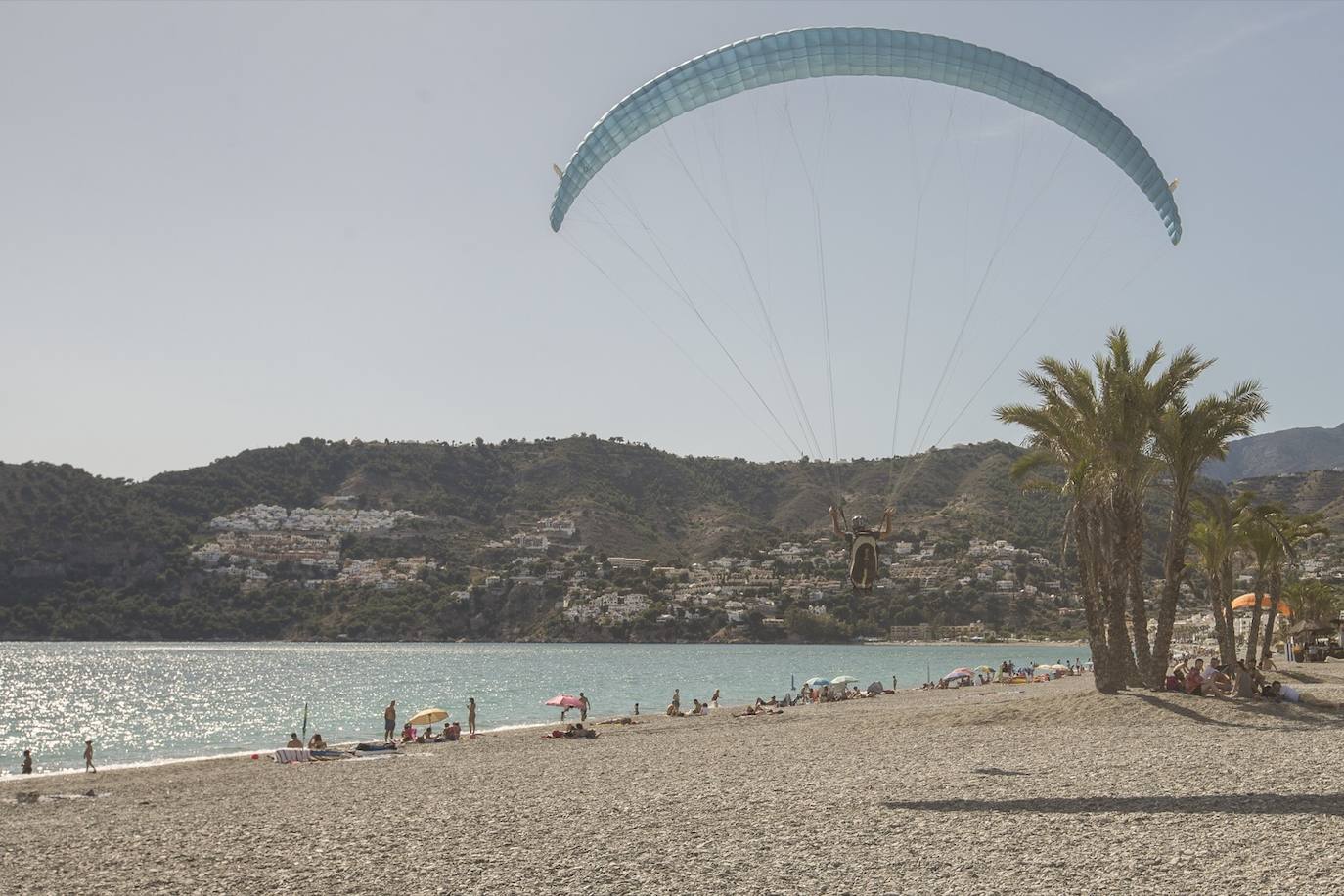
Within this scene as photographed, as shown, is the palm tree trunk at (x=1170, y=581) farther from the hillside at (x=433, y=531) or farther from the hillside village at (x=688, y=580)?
the hillside village at (x=688, y=580)

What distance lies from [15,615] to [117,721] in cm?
8368

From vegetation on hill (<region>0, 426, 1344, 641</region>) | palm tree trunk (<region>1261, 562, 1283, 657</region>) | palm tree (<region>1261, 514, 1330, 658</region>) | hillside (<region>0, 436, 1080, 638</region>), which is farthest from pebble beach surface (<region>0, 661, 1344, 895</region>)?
hillside (<region>0, 436, 1080, 638</region>)

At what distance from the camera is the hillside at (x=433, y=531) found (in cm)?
11688

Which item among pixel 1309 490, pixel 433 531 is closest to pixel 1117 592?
pixel 433 531

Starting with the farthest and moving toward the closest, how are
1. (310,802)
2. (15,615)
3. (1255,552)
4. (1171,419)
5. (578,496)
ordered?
1. (578,496)
2. (15,615)
3. (1255,552)
4. (1171,419)
5. (310,802)

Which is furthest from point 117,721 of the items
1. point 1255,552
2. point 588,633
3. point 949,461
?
point 949,461

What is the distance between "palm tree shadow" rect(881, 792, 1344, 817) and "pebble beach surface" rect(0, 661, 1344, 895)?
47 mm

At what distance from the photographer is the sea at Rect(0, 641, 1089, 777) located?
1501 inches

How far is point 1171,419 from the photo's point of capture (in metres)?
20.2

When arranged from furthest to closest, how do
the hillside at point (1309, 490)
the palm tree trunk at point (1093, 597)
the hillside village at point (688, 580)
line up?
1. the hillside at point (1309, 490)
2. the hillside village at point (688, 580)
3. the palm tree trunk at point (1093, 597)

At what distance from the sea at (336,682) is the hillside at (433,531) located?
354 centimetres

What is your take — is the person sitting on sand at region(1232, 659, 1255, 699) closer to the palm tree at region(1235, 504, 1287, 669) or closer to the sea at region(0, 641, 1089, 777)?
the palm tree at region(1235, 504, 1287, 669)

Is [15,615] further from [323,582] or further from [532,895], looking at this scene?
[532,895]

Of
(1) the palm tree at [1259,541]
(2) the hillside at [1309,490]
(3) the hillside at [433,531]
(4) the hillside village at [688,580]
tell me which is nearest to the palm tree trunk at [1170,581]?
(1) the palm tree at [1259,541]
